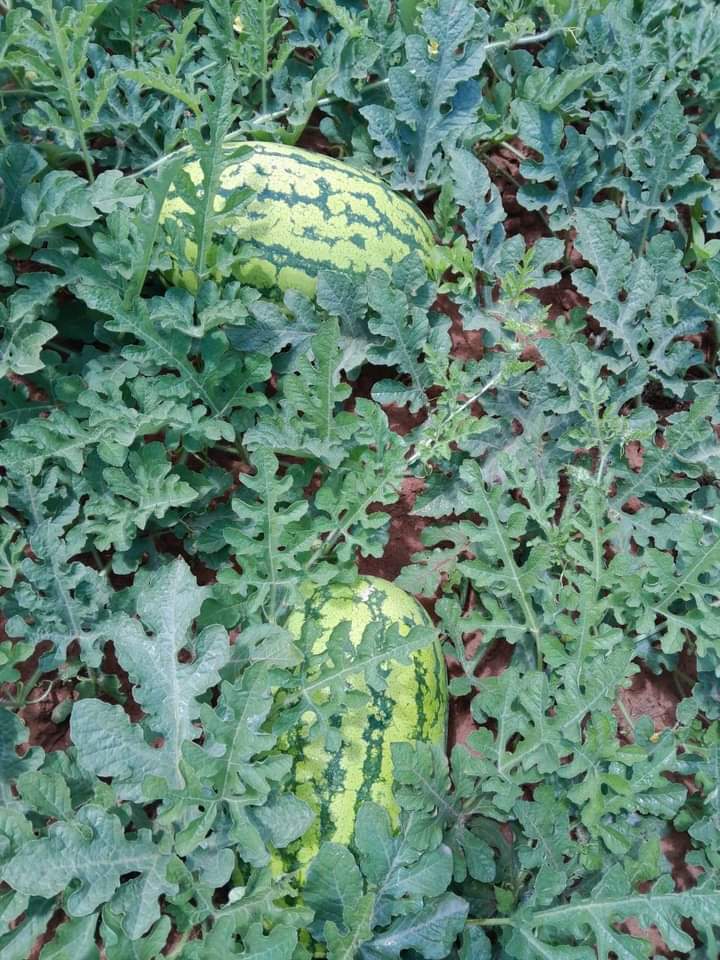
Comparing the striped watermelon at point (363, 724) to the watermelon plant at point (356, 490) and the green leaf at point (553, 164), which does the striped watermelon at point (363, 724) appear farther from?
the green leaf at point (553, 164)

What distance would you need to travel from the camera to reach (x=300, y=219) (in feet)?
8.67

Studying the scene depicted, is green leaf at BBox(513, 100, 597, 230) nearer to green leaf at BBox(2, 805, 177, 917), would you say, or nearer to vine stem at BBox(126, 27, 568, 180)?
vine stem at BBox(126, 27, 568, 180)

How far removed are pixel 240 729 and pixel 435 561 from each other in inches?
35.6

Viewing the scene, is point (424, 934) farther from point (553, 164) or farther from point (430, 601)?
point (553, 164)

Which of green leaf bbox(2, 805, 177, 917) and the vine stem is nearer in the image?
green leaf bbox(2, 805, 177, 917)

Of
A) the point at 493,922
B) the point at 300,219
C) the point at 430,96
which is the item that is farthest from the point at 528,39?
the point at 493,922

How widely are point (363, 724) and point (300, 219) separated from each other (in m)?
1.43

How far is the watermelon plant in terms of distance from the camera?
→ 7.10 ft

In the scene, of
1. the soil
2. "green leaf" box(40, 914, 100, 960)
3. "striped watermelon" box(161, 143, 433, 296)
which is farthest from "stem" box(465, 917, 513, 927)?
"striped watermelon" box(161, 143, 433, 296)

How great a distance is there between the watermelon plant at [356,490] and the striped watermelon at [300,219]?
1 centimetres

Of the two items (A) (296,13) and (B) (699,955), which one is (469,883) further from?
(A) (296,13)

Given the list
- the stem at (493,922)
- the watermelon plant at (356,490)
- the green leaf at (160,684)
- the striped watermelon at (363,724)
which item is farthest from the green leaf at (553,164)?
the stem at (493,922)

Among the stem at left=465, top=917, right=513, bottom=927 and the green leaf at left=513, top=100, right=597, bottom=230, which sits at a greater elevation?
the green leaf at left=513, top=100, right=597, bottom=230

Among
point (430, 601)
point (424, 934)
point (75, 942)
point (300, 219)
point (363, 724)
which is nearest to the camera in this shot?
point (75, 942)
